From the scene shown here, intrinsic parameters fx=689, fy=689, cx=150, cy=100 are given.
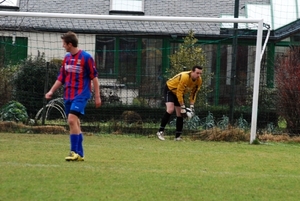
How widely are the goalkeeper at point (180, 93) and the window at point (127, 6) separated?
1145 centimetres

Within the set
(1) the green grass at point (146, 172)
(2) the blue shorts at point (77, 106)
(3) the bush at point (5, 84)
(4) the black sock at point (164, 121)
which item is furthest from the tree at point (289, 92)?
(2) the blue shorts at point (77, 106)

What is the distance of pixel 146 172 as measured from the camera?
341 inches

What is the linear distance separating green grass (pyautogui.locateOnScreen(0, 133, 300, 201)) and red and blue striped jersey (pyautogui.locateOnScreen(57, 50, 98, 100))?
968 mm

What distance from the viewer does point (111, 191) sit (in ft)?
23.1

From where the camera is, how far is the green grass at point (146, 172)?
23.0 ft

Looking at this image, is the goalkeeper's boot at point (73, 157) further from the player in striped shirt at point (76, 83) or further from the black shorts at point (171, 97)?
the black shorts at point (171, 97)

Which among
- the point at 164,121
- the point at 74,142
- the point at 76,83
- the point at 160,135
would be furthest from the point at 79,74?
the point at 164,121

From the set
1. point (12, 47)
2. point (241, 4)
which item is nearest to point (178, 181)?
point (12, 47)

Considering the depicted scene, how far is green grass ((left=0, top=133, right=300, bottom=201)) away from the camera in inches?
276

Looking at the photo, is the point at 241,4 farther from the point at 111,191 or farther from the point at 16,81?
the point at 111,191

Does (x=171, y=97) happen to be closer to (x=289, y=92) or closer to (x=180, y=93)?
(x=180, y=93)

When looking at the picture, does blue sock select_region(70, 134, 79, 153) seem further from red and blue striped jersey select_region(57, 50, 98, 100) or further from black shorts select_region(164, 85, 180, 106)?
black shorts select_region(164, 85, 180, 106)

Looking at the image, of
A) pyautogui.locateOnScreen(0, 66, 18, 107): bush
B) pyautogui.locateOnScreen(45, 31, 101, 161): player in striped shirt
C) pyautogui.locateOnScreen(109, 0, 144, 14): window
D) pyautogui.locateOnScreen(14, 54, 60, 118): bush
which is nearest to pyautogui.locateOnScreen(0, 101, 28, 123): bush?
pyautogui.locateOnScreen(0, 66, 18, 107): bush

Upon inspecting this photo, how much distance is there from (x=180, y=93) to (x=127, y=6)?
40.7 feet
